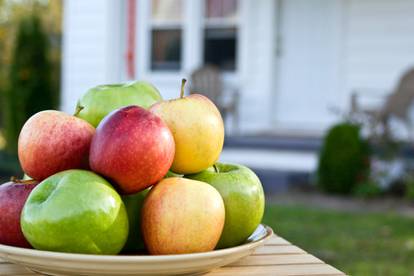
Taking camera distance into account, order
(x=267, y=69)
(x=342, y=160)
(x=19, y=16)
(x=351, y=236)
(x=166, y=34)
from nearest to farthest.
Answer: (x=351, y=236) → (x=342, y=160) → (x=267, y=69) → (x=166, y=34) → (x=19, y=16)

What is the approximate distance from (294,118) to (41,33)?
14.1 ft

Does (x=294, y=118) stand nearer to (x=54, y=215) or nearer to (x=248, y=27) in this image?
(x=248, y=27)

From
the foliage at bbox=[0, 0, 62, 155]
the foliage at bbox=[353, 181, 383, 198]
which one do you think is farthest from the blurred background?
the foliage at bbox=[0, 0, 62, 155]

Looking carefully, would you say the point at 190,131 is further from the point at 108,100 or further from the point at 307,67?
the point at 307,67

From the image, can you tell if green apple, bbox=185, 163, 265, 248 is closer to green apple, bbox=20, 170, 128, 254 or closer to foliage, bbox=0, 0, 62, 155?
green apple, bbox=20, 170, 128, 254

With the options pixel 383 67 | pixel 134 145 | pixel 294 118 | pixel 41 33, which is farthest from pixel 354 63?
pixel 134 145

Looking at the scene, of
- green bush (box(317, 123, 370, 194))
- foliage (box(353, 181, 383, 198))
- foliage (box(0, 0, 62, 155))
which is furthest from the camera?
foliage (box(0, 0, 62, 155))

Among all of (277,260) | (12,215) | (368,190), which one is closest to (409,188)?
(368,190)

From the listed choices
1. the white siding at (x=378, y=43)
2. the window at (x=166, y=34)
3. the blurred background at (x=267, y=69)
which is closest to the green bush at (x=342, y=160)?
the blurred background at (x=267, y=69)

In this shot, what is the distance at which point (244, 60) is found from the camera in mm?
9867

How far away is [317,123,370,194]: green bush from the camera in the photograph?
768 cm

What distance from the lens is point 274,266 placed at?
4.72ft

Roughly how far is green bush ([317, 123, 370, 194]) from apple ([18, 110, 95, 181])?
256 inches

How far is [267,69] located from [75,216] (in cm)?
870
